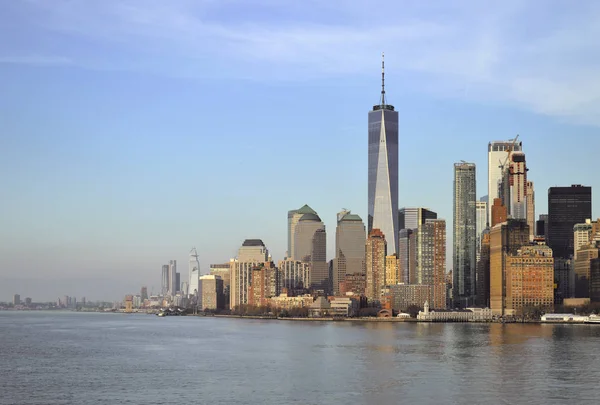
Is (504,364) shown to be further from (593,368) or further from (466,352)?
(466,352)

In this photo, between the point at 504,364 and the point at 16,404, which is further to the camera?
the point at 504,364

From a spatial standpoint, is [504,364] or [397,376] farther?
[504,364]

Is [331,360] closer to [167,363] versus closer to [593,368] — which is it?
[167,363]

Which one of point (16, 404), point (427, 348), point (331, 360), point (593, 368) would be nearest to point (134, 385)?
point (16, 404)

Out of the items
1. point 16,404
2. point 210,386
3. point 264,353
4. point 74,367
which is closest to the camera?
point 16,404

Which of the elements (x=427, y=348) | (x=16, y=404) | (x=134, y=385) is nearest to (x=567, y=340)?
(x=427, y=348)

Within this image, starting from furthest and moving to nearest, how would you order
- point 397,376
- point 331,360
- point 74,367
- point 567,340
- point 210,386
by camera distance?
point 567,340 < point 331,360 < point 74,367 < point 397,376 < point 210,386
